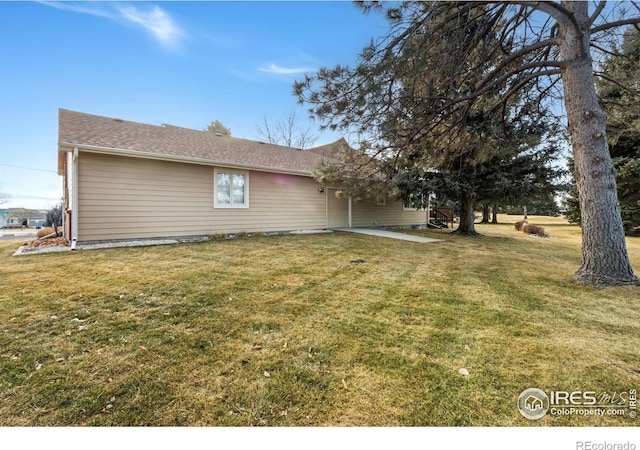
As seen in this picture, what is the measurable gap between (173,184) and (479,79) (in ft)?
27.2

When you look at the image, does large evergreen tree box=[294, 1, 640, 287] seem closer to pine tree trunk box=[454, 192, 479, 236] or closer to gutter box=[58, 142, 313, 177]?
gutter box=[58, 142, 313, 177]

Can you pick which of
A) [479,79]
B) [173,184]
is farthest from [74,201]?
[479,79]

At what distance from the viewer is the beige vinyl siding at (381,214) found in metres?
13.6

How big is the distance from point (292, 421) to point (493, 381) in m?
1.43

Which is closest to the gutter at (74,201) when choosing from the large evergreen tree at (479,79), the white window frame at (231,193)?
the white window frame at (231,193)

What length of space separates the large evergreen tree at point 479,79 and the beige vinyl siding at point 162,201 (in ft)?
17.3

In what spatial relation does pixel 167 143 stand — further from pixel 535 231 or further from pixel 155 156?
pixel 535 231

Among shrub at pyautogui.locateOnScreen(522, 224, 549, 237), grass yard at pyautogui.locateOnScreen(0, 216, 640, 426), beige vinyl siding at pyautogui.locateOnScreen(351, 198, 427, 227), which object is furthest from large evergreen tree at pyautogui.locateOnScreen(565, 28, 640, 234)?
beige vinyl siding at pyautogui.locateOnScreen(351, 198, 427, 227)

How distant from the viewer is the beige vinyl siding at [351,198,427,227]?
13599 millimetres

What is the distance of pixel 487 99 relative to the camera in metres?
5.93

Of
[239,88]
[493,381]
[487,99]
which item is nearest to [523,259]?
[487,99]

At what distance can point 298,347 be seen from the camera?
7.63ft

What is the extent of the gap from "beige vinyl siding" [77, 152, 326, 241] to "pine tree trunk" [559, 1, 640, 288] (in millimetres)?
8335
